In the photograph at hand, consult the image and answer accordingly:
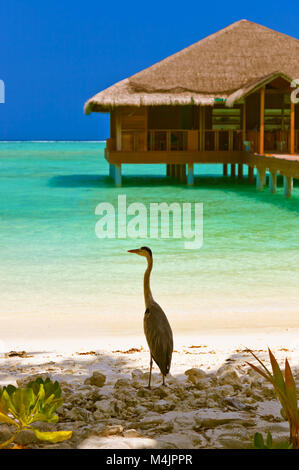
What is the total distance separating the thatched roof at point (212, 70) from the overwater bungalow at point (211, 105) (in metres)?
0.04

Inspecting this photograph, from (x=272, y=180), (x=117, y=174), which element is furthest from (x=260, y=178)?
(x=117, y=174)

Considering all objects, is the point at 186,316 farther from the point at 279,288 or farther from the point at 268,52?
the point at 268,52

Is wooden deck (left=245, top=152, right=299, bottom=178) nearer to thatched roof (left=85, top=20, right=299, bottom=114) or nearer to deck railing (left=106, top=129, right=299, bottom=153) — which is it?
deck railing (left=106, top=129, right=299, bottom=153)

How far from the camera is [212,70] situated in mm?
25047

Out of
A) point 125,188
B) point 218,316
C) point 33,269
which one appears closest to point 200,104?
point 125,188

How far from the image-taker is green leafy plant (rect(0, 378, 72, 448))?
3.03 meters

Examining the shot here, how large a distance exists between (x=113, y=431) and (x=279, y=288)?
20.8 ft

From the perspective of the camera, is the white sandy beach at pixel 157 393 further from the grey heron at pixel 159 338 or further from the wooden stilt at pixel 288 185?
the wooden stilt at pixel 288 185

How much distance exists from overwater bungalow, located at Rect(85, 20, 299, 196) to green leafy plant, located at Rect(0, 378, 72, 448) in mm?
17496

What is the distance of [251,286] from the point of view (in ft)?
31.4

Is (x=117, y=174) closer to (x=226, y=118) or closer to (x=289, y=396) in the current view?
(x=226, y=118)

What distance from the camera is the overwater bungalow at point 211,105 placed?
22.7m

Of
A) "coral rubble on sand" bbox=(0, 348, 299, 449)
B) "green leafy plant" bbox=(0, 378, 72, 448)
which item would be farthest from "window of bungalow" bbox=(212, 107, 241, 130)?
"green leafy plant" bbox=(0, 378, 72, 448)
